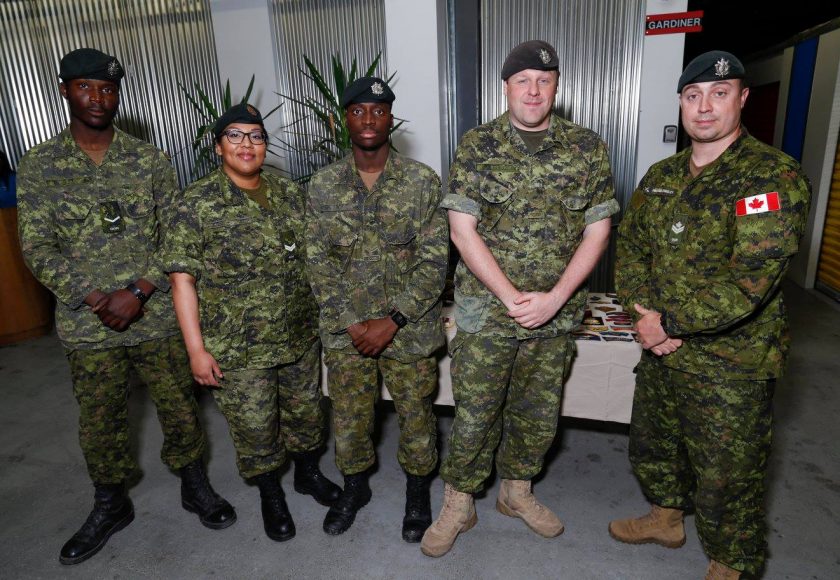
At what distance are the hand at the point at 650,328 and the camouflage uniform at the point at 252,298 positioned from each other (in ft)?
3.94

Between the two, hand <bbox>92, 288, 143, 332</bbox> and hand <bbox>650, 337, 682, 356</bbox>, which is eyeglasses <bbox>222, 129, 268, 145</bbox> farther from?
hand <bbox>650, 337, 682, 356</bbox>

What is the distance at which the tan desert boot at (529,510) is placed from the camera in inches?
80.7

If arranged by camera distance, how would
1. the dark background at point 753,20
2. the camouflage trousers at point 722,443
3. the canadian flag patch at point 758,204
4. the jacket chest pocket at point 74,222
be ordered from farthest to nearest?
the dark background at point 753,20, the jacket chest pocket at point 74,222, the camouflage trousers at point 722,443, the canadian flag patch at point 758,204

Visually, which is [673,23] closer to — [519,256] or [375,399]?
[519,256]

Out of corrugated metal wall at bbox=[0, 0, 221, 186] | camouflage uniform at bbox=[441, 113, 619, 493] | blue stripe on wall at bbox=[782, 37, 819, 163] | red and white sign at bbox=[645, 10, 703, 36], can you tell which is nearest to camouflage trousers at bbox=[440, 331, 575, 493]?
camouflage uniform at bbox=[441, 113, 619, 493]

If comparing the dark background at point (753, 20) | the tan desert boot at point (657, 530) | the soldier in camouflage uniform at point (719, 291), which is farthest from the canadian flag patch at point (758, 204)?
the dark background at point (753, 20)

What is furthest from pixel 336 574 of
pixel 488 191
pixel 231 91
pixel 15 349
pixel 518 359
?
pixel 15 349

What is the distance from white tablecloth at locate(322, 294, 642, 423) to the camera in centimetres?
225

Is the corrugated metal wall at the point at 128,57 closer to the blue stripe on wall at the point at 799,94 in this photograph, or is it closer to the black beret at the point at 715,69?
the black beret at the point at 715,69

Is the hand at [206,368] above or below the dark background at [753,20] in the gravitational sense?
below

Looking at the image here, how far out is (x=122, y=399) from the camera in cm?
206

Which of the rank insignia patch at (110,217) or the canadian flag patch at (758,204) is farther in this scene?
the rank insignia patch at (110,217)

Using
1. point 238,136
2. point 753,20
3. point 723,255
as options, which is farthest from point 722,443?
point 753,20

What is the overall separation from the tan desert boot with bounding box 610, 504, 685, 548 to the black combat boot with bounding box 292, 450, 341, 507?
45.7 inches
